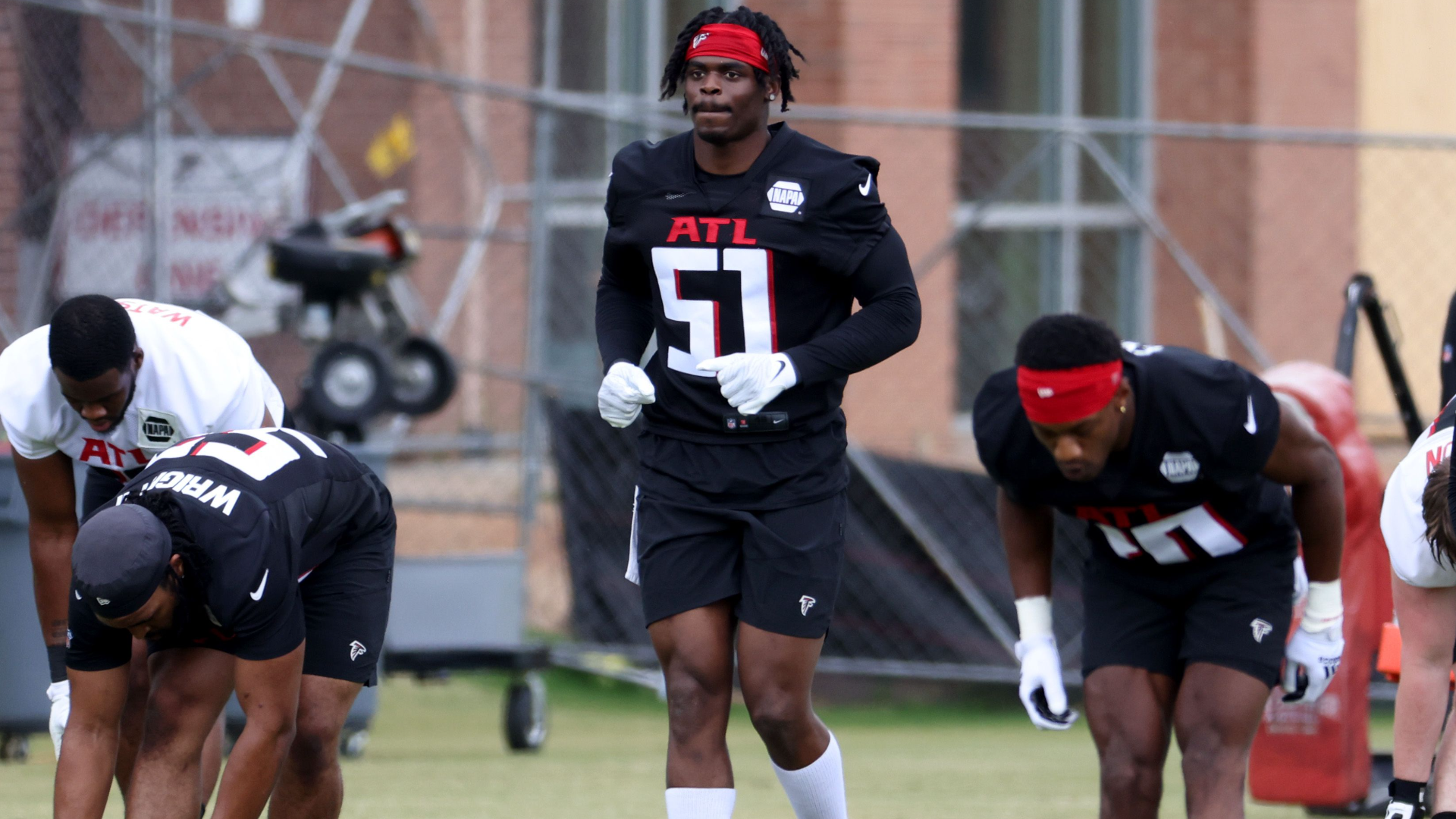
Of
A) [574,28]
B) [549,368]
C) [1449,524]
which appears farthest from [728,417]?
[574,28]

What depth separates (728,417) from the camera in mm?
4609

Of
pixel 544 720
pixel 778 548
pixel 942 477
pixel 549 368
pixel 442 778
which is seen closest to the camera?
pixel 778 548

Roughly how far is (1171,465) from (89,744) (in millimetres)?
2564

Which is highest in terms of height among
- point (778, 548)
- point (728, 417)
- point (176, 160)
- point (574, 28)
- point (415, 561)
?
point (574, 28)

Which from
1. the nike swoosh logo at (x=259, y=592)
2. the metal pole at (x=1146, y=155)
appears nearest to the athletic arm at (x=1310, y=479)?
the nike swoosh logo at (x=259, y=592)

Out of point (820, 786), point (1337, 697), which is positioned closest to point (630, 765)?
point (1337, 697)

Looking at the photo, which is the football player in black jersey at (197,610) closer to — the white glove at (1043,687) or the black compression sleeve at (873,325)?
the black compression sleeve at (873,325)

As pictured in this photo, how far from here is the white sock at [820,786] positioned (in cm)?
472

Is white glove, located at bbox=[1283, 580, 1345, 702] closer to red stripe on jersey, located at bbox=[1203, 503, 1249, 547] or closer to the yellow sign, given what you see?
red stripe on jersey, located at bbox=[1203, 503, 1249, 547]

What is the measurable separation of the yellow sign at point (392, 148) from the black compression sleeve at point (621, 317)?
6714 millimetres

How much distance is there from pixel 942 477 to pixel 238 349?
17.6 ft

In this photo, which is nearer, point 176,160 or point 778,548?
point 778,548

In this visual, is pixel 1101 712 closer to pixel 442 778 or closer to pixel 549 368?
pixel 442 778

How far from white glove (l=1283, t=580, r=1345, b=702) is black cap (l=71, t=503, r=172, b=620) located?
2802mm
